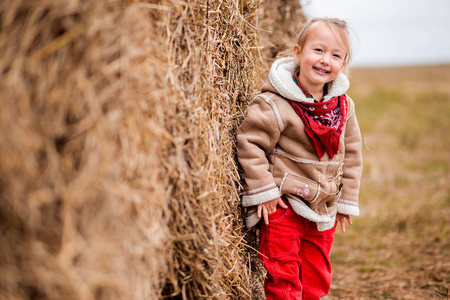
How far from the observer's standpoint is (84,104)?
1319 millimetres

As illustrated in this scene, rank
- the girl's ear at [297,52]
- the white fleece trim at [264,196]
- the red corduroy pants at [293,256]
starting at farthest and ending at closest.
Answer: the girl's ear at [297,52] < the red corduroy pants at [293,256] < the white fleece trim at [264,196]

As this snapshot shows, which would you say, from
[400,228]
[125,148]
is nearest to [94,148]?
[125,148]

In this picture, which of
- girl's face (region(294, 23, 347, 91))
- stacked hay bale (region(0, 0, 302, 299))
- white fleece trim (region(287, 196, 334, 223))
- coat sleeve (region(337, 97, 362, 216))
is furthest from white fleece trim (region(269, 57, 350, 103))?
stacked hay bale (region(0, 0, 302, 299))

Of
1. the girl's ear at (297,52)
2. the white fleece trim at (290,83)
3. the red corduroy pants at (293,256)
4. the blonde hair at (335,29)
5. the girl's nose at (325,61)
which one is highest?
the blonde hair at (335,29)

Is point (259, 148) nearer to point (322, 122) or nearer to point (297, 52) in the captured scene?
point (322, 122)

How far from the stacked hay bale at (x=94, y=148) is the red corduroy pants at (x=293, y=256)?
0.77 metres

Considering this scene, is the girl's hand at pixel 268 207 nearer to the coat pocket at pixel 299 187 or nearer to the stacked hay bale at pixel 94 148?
the coat pocket at pixel 299 187

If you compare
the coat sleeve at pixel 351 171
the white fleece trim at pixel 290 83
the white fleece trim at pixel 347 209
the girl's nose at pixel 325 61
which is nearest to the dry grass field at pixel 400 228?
the coat sleeve at pixel 351 171

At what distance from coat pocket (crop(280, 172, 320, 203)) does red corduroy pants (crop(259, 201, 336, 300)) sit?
5.1 inches

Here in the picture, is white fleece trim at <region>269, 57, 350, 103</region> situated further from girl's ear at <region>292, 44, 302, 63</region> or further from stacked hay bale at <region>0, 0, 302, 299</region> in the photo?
stacked hay bale at <region>0, 0, 302, 299</region>

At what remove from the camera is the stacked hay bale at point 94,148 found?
1231mm

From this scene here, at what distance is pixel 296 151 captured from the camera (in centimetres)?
250

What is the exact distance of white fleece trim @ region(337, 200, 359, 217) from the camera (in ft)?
8.93

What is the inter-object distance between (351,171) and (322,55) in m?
0.83
